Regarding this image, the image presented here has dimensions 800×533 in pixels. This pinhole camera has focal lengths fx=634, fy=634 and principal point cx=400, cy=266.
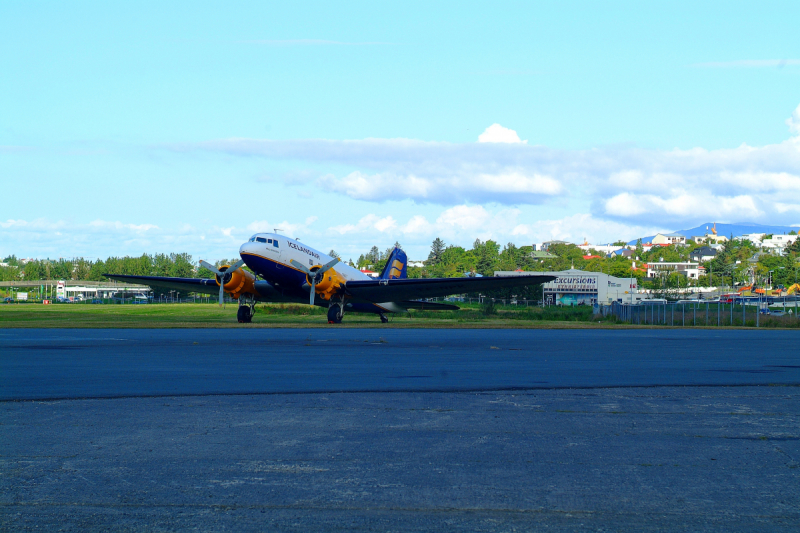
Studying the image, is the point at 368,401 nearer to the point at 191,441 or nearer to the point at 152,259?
the point at 191,441

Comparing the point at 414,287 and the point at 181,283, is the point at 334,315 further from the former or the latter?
the point at 181,283

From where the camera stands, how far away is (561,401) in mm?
10141

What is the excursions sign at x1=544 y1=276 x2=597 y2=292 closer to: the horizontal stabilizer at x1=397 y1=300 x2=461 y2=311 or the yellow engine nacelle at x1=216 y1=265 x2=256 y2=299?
the horizontal stabilizer at x1=397 y1=300 x2=461 y2=311

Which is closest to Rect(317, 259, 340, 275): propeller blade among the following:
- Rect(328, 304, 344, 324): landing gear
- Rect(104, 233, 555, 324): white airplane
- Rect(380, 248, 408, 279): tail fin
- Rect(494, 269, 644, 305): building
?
Rect(104, 233, 555, 324): white airplane

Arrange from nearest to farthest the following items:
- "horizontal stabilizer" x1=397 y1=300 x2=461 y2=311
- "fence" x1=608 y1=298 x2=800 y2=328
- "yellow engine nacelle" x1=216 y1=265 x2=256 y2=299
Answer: "yellow engine nacelle" x1=216 y1=265 x2=256 y2=299 → "fence" x1=608 y1=298 x2=800 y2=328 → "horizontal stabilizer" x1=397 y1=300 x2=461 y2=311

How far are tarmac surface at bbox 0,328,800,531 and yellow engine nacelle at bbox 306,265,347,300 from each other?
80.5 feet

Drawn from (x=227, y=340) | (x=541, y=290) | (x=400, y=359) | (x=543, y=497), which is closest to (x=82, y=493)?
(x=543, y=497)

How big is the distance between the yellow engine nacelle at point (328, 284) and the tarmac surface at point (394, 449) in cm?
2452

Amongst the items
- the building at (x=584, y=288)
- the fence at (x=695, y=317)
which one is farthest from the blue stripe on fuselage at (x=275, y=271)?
the building at (x=584, y=288)

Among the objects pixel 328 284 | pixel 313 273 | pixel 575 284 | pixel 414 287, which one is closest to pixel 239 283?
pixel 313 273

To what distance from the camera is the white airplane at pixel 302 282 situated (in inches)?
1455

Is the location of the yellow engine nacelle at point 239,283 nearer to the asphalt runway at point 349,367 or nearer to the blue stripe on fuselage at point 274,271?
the blue stripe on fuselage at point 274,271

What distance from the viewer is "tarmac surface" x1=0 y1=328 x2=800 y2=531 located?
4.91m

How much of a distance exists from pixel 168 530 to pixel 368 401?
5.56m
